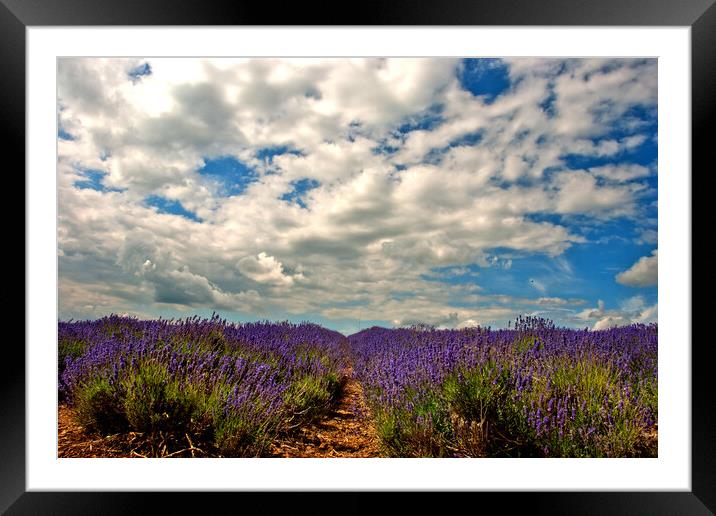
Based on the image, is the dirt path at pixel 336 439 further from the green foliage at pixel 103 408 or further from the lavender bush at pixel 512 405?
the green foliage at pixel 103 408

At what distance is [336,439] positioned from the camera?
2.17 metres

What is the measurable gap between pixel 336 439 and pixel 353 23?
192 centimetres

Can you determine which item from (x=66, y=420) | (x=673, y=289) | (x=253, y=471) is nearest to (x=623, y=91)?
(x=673, y=289)

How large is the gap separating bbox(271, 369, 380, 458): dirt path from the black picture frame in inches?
19.8

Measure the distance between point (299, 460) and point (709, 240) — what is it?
168cm

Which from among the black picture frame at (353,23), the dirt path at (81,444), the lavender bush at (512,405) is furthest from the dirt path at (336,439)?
the dirt path at (81,444)

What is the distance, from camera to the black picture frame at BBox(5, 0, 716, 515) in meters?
1.45

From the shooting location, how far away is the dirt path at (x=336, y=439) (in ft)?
6.43

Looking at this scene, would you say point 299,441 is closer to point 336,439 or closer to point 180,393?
point 336,439

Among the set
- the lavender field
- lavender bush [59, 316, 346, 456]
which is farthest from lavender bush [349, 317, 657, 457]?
lavender bush [59, 316, 346, 456]

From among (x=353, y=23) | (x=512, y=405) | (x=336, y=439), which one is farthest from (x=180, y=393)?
(x=353, y=23)

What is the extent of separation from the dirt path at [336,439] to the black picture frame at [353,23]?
50 cm

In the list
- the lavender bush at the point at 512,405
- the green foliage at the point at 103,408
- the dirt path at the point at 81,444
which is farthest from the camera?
the green foliage at the point at 103,408

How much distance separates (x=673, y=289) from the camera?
5.08 ft
